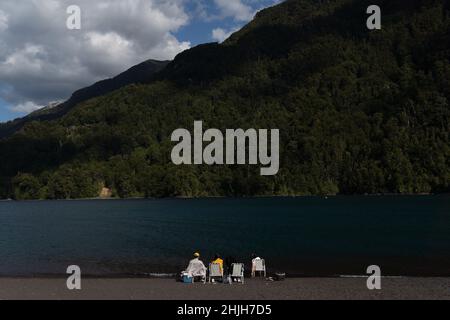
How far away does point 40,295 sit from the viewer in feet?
97.6

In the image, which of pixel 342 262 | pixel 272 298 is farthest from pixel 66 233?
pixel 272 298

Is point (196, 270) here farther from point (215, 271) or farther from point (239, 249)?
point (239, 249)

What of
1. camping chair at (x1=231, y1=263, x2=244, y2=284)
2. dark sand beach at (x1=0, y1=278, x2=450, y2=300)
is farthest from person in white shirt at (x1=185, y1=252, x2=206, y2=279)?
camping chair at (x1=231, y1=263, x2=244, y2=284)

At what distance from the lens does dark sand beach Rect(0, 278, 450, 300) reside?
28.8m

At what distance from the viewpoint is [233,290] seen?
31.0m

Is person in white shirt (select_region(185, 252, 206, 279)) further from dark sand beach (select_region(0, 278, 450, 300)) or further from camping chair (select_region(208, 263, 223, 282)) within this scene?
dark sand beach (select_region(0, 278, 450, 300))

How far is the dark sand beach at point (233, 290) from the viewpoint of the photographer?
1134 inches

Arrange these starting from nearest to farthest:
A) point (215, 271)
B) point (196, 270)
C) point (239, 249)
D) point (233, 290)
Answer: point (233, 290)
point (215, 271)
point (196, 270)
point (239, 249)

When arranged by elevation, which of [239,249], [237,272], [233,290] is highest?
[237,272]

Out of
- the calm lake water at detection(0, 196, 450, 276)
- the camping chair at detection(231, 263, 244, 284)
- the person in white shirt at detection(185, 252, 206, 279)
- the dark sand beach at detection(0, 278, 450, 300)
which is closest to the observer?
the dark sand beach at detection(0, 278, 450, 300)

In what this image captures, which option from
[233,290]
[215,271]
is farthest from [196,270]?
[233,290]
